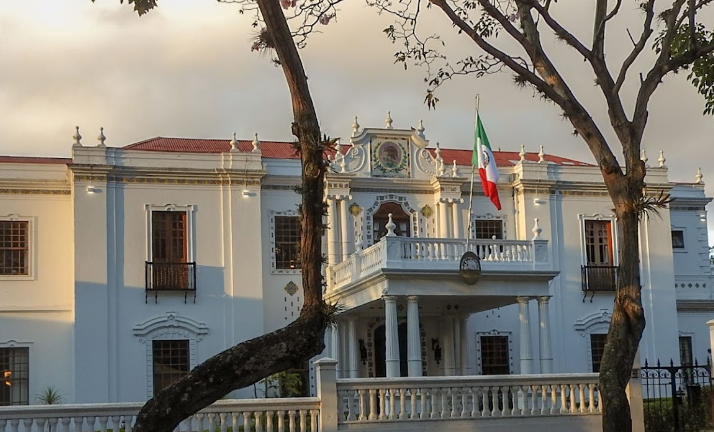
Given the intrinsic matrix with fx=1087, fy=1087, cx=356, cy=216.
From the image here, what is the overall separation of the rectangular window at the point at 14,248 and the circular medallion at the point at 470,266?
9851mm

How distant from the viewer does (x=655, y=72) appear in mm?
12523

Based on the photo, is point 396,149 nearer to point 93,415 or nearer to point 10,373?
point 10,373

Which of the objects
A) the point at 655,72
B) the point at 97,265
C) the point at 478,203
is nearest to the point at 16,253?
the point at 97,265

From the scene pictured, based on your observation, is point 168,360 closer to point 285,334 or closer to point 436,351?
point 436,351

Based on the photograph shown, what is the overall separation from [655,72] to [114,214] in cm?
1504

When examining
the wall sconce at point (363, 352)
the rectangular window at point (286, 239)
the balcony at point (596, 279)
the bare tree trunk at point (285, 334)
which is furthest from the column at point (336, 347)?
the bare tree trunk at point (285, 334)

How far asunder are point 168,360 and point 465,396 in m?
11.8

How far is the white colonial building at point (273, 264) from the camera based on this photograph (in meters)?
22.9

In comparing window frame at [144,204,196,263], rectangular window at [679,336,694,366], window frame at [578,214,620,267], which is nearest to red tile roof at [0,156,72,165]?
window frame at [144,204,196,263]

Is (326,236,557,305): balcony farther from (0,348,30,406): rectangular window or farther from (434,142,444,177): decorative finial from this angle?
(0,348,30,406): rectangular window

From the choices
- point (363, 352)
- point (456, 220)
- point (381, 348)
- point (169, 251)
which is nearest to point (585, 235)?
point (456, 220)

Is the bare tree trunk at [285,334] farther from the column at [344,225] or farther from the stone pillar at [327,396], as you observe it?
the column at [344,225]

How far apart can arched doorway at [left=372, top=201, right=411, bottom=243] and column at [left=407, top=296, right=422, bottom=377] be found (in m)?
4.82

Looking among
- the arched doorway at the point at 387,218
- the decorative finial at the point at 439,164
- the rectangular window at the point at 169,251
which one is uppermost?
the decorative finial at the point at 439,164
